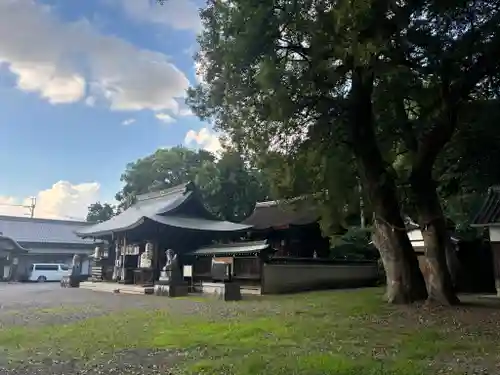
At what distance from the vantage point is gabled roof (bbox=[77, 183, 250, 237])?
24.5 m

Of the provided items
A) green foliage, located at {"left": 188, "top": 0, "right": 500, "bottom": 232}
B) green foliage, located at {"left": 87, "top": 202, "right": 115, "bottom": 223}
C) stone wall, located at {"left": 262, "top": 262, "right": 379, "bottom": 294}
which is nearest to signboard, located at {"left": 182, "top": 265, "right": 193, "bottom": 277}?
stone wall, located at {"left": 262, "top": 262, "right": 379, "bottom": 294}

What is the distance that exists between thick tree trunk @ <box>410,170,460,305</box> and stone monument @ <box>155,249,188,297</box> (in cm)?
1000

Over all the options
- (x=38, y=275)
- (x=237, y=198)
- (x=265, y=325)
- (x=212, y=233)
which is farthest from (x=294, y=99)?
(x=38, y=275)

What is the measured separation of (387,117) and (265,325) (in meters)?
8.21

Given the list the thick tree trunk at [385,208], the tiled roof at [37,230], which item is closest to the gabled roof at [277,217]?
the thick tree trunk at [385,208]

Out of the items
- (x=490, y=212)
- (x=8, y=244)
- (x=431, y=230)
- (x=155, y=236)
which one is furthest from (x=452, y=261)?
(x=8, y=244)

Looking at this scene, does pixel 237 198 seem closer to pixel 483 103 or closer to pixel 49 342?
pixel 483 103

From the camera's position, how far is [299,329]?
8.55 m

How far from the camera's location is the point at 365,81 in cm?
1225

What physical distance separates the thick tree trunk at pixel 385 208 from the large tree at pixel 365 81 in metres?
0.03

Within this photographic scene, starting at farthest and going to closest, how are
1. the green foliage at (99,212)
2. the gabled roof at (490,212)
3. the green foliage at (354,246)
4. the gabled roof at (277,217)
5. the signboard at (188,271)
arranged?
the green foliage at (99,212)
the gabled roof at (277,217)
the green foliage at (354,246)
the signboard at (188,271)
the gabled roof at (490,212)

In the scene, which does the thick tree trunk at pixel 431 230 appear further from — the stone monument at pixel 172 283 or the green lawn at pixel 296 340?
the stone monument at pixel 172 283

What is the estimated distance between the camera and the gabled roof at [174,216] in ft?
80.3

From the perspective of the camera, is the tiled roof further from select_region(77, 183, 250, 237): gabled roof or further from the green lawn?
the green lawn
